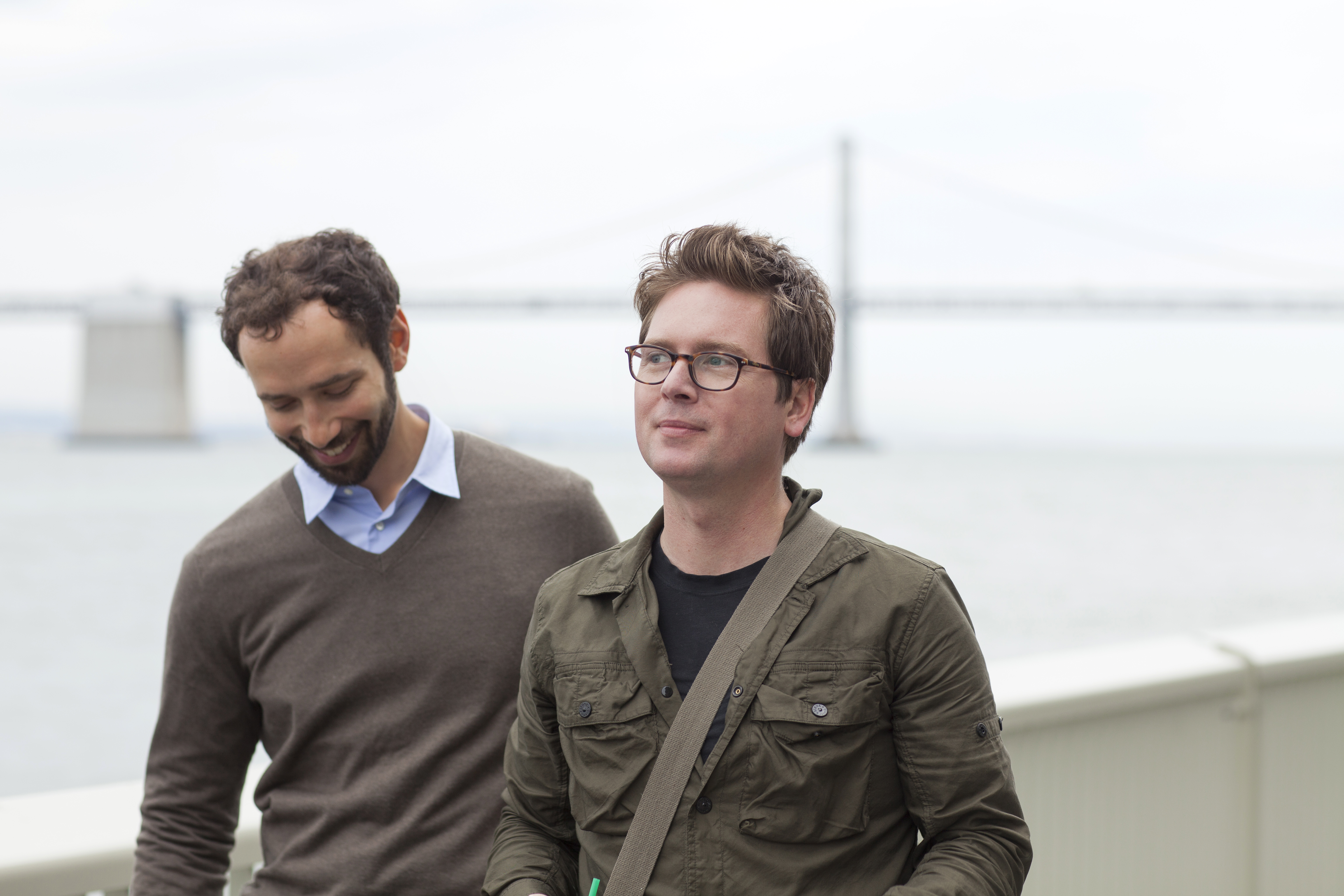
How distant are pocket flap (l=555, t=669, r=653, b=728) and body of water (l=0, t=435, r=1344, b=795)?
42cm

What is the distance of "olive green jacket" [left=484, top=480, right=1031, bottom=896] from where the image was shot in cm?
95

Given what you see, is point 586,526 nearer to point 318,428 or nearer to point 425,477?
point 425,477

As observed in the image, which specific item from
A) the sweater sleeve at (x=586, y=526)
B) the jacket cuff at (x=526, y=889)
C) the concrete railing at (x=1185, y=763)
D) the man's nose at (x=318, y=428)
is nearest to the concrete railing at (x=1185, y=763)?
the concrete railing at (x=1185, y=763)

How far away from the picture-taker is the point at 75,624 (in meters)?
16.4

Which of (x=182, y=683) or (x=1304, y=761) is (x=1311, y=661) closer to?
(x=1304, y=761)

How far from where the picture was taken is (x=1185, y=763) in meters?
1.86

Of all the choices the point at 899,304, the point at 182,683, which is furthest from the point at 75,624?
the point at 182,683

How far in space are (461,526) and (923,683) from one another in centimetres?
61

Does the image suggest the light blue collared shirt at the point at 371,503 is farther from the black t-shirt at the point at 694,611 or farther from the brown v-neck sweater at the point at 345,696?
the black t-shirt at the point at 694,611

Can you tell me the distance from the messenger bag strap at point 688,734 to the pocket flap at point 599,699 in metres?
0.04

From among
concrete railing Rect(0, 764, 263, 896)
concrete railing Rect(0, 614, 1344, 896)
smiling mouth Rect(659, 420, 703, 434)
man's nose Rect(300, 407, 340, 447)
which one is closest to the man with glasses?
smiling mouth Rect(659, 420, 703, 434)

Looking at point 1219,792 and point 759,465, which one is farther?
point 1219,792

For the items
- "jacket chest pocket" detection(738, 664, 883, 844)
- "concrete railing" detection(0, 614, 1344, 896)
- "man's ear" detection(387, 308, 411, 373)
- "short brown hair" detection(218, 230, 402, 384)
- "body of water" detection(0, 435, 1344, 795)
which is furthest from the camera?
"body of water" detection(0, 435, 1344, 795)

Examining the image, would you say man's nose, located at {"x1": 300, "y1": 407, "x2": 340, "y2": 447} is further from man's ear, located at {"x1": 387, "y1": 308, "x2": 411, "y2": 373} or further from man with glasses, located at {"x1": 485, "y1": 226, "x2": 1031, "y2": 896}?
man with glasses, located at {"x1": 485, "y1": 226, "x2": 1031, "y2": 896}
